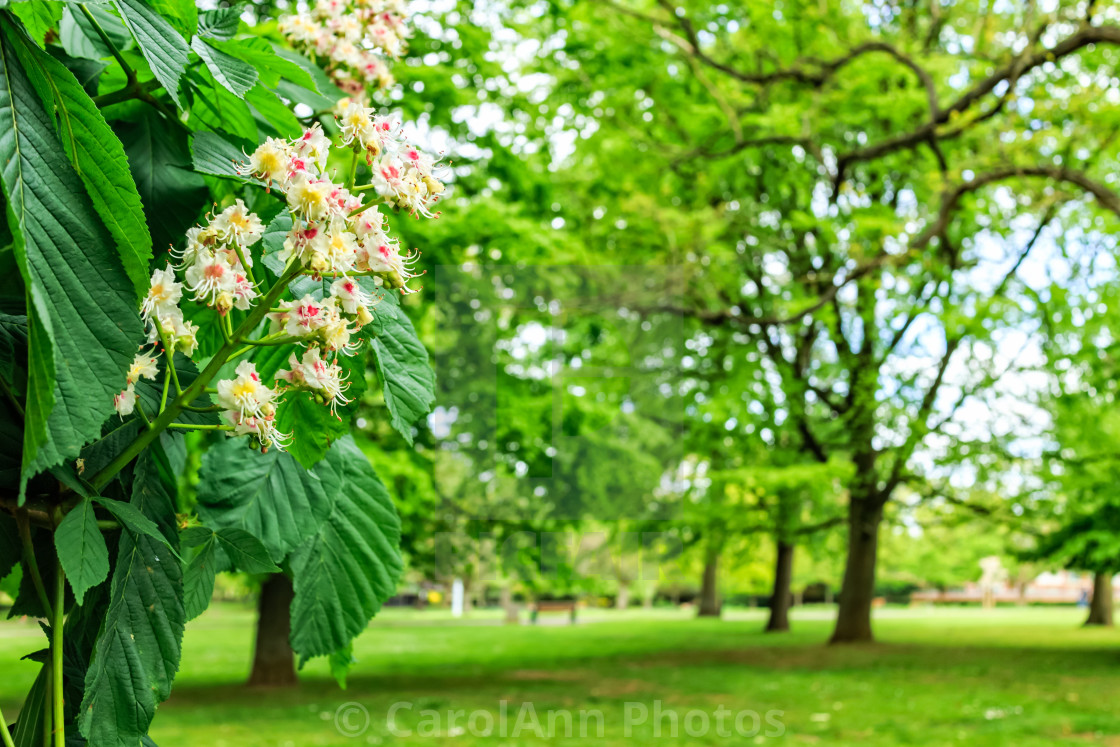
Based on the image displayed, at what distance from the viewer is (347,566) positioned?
58.3 inches

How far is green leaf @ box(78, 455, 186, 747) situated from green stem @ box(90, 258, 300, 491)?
0.07 metres

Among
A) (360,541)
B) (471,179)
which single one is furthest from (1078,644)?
(360,541)

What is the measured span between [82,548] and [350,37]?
1.28 metres

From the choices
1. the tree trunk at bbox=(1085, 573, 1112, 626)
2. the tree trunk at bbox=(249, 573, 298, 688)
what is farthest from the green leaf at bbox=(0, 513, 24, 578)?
the tree trunk at bbox=(1085, 573, 1112, 626)

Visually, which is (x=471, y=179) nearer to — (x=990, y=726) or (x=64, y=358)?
(x=990, y=726)

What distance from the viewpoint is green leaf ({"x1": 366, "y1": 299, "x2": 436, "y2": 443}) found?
108 centimetres

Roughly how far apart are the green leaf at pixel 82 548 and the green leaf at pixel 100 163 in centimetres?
24

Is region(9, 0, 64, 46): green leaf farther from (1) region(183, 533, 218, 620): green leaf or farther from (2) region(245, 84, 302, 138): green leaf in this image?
(1) region(183, 533, 218, 620): green leaf

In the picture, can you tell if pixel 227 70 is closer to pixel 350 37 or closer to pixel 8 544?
pixel 8 544

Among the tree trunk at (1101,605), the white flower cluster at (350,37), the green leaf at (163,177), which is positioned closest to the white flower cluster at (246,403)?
the green leaf at (163,177)

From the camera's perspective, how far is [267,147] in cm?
100

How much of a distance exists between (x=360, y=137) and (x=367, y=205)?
99 mm

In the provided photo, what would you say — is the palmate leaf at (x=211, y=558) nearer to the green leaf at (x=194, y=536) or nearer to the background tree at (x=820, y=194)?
the green leaf at (x=194, y=536)

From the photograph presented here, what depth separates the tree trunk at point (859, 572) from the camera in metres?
17.4
